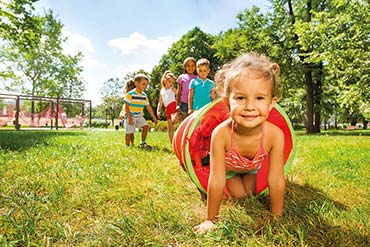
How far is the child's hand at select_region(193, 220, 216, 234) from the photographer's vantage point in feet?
6.49

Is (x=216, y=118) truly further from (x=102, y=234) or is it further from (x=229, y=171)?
(x=102, y=234)

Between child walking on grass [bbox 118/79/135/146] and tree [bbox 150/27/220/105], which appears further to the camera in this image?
tree [bbox 150/27/220/105]

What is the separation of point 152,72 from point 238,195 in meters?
41.1

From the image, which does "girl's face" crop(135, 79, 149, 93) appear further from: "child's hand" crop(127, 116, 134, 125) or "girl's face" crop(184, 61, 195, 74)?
"girl's face" crop(184, 61, 195, 74)

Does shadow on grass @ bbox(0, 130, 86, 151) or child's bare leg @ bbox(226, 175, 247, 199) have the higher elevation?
shadow on grass @ bbox(0, 130, 86, 151)

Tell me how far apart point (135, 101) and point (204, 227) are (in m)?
5.23

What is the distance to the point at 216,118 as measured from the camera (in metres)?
3.32

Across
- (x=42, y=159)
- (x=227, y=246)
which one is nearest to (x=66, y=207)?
(x=227, y=246)

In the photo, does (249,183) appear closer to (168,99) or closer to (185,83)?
(185,83)

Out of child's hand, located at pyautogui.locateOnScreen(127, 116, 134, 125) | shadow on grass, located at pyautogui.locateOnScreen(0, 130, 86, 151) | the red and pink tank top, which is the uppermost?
child's hand, located at pyautogui.locateOnScreen(127, 116, 134, 125)

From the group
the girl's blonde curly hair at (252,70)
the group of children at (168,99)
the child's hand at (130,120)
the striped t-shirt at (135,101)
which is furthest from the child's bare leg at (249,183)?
the striped t-shirt at (135,101)

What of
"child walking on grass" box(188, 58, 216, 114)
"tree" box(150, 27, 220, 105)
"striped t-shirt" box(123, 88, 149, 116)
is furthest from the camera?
"tree" box(150, 27, 220, 105)

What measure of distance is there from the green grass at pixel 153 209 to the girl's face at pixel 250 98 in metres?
0.68

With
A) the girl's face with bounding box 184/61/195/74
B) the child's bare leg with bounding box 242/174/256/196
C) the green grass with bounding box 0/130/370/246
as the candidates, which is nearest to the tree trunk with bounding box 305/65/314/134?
the girl's face with bounding box 184/61/195/74
